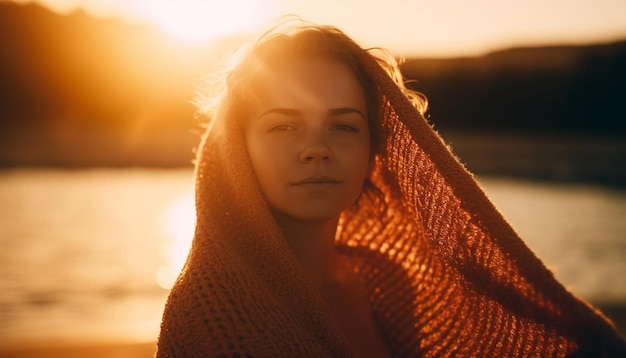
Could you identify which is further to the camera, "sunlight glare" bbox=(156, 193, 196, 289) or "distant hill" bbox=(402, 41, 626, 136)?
"distant hill" bbox=(402, 41, 626, 136)

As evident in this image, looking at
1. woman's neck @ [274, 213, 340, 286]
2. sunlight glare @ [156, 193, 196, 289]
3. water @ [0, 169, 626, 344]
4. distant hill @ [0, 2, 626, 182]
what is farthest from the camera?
distant hill @ [0, 2, 626, 182]

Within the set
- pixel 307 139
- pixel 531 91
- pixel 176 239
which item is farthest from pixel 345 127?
pixel 531 91

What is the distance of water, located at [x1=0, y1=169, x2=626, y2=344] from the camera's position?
529 centimetres

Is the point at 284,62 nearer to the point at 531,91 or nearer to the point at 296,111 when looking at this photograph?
the point at 296,111

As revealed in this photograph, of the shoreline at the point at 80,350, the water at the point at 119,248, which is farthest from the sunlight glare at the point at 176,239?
the shoreline at the point at 80,350

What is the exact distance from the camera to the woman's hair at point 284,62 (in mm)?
1665

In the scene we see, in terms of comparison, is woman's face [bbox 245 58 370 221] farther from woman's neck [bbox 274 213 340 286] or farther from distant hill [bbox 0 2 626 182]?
distant hill [bbox 0 2 626 182]

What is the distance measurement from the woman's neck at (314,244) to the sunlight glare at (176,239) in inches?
109

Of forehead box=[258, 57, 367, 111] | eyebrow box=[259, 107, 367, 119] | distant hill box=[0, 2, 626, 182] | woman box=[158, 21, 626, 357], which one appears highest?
distant hill box=[0, 2, 626, 182]

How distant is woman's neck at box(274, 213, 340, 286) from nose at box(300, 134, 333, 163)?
0.74ft

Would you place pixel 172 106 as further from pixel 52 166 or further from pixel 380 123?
pixel 380 123

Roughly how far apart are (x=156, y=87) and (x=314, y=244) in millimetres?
31455

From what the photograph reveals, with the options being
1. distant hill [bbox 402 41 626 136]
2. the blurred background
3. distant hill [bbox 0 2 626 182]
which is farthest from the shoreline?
distant hill [bbox 402 41 626 136]

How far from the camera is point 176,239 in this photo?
895 cm
